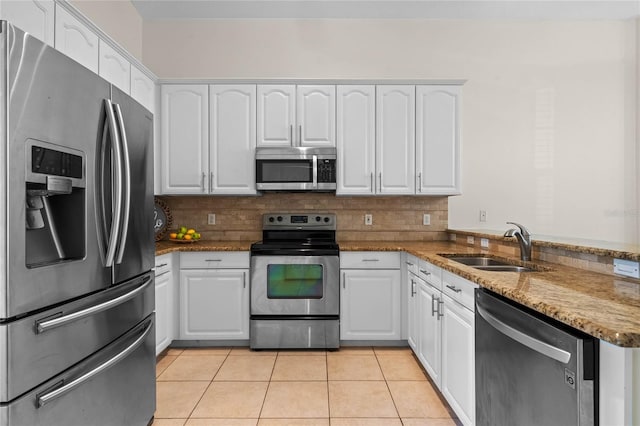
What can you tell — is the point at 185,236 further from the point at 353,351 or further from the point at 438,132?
the point at 438,132

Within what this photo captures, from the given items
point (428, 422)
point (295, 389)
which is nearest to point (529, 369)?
point (428, 422)

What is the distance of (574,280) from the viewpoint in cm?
150

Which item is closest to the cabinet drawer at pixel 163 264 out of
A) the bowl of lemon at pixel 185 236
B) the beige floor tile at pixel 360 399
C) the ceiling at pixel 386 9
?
the bowl of lemon at pixel 185 236

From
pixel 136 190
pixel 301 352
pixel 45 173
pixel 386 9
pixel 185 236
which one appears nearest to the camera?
pixel 45 173

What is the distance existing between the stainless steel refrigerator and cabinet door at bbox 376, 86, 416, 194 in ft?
6.96

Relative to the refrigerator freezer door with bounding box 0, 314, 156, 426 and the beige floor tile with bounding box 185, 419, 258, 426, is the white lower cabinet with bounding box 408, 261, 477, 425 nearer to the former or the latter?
the beige floor tile with bounding box 185, 419, 258, 426

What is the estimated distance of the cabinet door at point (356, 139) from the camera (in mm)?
3248

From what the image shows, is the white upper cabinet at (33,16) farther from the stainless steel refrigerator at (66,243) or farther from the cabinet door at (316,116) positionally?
the cabinet door at (316,116)

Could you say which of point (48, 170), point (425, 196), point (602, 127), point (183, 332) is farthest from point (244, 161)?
point (602, 127)

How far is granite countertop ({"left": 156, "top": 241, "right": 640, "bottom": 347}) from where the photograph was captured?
0.89 m

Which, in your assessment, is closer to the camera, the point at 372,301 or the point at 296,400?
the point at 296,400

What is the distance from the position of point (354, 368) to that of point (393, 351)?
1.57 feet

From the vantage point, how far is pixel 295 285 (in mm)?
3000

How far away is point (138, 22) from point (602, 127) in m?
4.77
